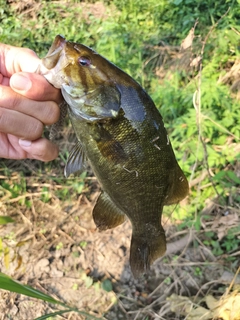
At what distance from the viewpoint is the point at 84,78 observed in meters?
1.20

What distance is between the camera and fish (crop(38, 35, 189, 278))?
46.9 inches

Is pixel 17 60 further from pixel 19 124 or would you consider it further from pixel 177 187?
pixel 177 187

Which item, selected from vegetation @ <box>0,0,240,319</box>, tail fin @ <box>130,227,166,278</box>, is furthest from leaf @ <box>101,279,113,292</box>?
tail fin @ <box>130,227,166,278</box>

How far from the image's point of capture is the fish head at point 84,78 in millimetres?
1183

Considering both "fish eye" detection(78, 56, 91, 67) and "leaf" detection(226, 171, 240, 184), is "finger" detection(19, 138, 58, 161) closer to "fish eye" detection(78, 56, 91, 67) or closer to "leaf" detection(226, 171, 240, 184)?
Answer: "fish eye" detection(78, 56, 91, 67)

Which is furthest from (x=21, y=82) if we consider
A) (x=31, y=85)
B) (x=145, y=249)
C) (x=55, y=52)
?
(x=145, y=249)

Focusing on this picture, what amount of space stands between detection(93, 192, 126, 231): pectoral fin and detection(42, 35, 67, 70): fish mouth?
0.58 m

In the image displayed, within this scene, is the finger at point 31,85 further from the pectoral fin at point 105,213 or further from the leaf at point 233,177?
the leaf at point 233,177

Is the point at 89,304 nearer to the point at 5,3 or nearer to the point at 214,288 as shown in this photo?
the point at 214,288

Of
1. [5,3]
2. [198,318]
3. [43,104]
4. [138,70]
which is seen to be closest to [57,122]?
[43,104]

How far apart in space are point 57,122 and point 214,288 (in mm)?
1780

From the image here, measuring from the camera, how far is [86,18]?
15.2 feet

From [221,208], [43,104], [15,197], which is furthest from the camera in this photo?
[15,197]

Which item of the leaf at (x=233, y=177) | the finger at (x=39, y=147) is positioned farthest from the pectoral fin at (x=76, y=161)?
the leaf at (x=233, y=177)
